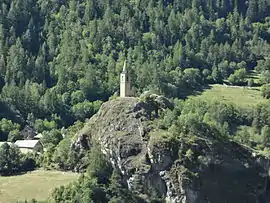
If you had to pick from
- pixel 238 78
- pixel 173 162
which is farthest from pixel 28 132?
pixel 238 78

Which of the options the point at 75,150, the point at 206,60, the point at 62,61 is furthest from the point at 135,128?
the point at 206,60

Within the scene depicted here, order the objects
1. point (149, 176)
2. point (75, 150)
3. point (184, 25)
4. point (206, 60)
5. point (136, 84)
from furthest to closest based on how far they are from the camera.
→ 1. point (184, 25)
2. point (206, 60)
3. point (136, 84)
4. point (75, 150)
5. point (149, 176)

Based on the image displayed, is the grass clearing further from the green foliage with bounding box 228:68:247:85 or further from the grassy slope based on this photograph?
the grassy slope

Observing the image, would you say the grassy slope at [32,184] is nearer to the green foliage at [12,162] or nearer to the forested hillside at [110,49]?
the green foliage at [12,162]

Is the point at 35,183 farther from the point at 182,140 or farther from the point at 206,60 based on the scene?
the point at 206,60

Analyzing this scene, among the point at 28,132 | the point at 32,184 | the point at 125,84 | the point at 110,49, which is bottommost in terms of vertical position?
the point at 28,132

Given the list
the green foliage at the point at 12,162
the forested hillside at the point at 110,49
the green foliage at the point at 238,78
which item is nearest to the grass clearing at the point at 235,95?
the green foliage at the point at 238,78

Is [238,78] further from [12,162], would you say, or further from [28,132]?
[12,162]
